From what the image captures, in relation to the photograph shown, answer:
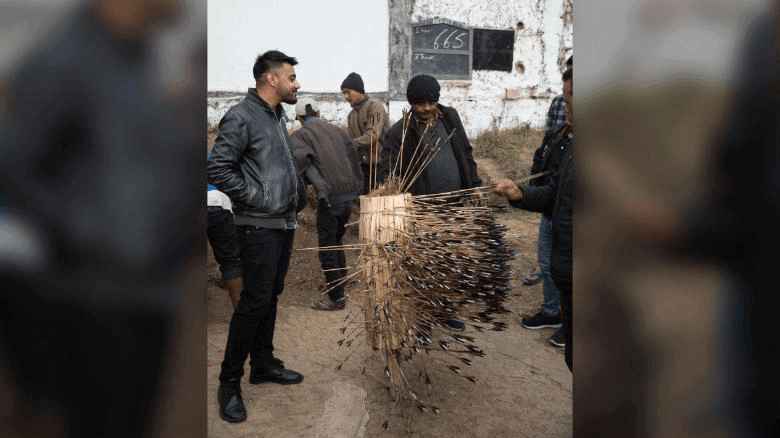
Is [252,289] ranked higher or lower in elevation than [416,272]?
lower

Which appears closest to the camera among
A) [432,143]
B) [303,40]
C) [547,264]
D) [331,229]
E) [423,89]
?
[423,89]

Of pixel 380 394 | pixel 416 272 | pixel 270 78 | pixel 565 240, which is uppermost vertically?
pixel 270 78

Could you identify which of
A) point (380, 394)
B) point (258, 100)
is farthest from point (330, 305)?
point (258, 100)

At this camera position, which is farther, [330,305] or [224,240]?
[330,305]

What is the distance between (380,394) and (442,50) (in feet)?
26.0

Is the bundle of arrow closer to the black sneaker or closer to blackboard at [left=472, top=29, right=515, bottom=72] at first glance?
the black sneaker

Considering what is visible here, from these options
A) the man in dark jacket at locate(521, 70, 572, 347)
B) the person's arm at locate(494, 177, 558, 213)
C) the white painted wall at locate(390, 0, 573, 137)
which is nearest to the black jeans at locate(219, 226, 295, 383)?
the person's arm at locate(494, 177, 558, 213)

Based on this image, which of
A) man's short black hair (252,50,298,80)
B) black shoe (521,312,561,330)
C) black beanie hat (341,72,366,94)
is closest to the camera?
man's short black hair (252,50,298,80)

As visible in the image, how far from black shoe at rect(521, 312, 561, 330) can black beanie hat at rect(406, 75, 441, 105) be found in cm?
192

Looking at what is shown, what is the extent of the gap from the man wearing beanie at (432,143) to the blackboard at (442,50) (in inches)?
245

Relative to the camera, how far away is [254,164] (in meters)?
3.50

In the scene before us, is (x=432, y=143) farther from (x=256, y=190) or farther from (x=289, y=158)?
(x=256, y=190)

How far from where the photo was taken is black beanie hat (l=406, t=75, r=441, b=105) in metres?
4.37
